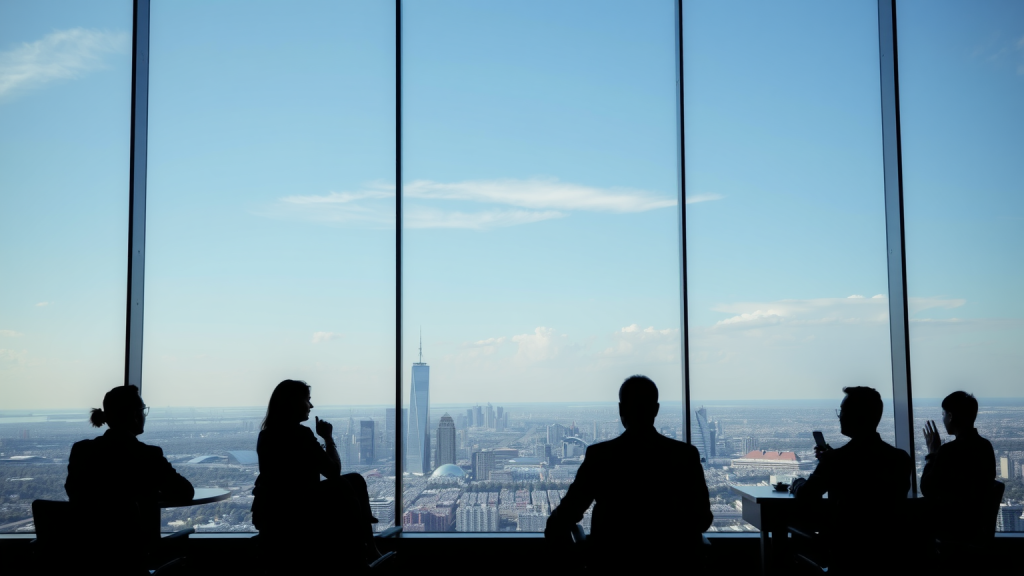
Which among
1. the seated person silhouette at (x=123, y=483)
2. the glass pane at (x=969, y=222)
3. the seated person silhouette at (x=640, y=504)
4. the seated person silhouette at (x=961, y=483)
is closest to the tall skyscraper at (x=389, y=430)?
the seated person silhouette at (x=123, y=483)

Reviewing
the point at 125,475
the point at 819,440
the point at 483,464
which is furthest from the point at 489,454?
the point at 125,475

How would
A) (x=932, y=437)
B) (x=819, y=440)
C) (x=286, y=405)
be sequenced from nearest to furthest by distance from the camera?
(x=286, y=405) → (x=819, y=440) → (x=932, y=437)

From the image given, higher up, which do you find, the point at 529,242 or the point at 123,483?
the point at 529,242

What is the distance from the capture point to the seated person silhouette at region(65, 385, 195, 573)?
2443mm

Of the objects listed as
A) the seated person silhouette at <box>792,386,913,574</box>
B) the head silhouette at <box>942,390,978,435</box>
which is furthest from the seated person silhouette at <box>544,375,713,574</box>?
the head silhouette at <box>942,390,978,435</box>

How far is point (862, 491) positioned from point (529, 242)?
91.7 inches

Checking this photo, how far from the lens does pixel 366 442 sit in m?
3.96

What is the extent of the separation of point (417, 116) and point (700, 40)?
186cm

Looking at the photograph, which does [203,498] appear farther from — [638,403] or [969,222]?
[969,222]

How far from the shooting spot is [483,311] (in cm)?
412

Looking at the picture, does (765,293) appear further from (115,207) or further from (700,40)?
(115,207)

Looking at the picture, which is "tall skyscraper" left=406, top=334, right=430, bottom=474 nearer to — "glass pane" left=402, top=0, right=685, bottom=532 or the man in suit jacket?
"glass pane" left=402, top=0, right=685, bottom=532

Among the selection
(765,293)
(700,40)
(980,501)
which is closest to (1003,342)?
(765,293)

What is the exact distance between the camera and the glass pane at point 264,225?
4.06 m
